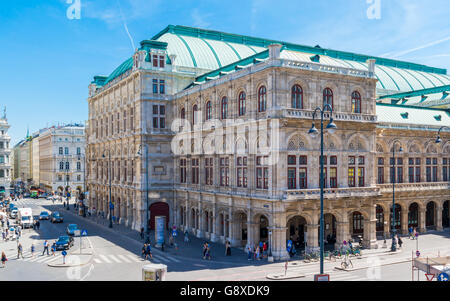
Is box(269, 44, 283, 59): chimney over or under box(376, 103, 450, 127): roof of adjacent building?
over

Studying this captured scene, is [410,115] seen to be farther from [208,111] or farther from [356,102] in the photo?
[208,111]

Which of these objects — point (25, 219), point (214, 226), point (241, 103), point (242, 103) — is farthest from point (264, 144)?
point (25, 219)

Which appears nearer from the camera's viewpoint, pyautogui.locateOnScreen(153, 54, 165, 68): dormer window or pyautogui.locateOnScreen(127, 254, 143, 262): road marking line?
pyautogui.locateOnScreen(127, 254, 143, 262): road marking line

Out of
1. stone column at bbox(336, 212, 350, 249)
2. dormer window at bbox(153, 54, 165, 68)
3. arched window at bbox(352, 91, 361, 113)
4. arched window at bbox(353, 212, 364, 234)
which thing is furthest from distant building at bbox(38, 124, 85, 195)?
stone column at bbox(336, 212, 350, 249)

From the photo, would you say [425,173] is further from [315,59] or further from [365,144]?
[315,59]

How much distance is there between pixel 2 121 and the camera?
10675 cm

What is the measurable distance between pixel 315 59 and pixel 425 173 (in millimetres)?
24645

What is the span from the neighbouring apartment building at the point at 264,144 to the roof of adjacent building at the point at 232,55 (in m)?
0.27

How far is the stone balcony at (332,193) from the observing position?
3906 centimetres

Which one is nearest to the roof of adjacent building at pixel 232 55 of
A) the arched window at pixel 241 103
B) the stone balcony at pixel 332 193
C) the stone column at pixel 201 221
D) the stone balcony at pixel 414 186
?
the arched window at pixel 241 103

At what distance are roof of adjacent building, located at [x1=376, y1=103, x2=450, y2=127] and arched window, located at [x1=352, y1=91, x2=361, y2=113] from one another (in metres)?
9.67

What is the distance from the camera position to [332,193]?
41281 millimetres

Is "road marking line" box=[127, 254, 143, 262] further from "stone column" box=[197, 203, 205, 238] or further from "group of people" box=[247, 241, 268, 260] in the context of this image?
"stone column" box=[197, 203, 205, 238]

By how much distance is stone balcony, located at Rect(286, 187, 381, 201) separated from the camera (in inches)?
1538
